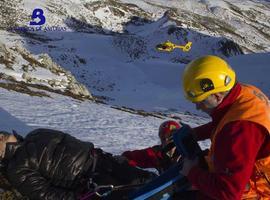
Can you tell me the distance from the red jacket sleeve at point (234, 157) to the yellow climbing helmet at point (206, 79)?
45 cm

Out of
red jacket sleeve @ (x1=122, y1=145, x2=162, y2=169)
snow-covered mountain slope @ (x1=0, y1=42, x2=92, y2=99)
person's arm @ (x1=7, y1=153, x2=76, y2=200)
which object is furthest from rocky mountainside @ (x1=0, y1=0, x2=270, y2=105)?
person's arm @ (x1=7, y1=153, x2=76, y2=200)

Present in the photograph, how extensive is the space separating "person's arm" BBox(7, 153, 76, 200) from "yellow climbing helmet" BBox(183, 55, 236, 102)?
2.43 m

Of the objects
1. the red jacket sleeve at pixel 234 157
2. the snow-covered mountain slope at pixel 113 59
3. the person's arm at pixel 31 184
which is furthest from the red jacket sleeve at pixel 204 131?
the snow-covered mountain slope at pixel 113 59

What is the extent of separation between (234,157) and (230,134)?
209 mm

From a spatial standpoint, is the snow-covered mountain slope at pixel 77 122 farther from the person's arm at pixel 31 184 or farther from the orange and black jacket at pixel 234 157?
the orange and black jacket at pixel 234 157

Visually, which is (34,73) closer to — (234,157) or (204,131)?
(204,131)

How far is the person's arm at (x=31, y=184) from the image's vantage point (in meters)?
6.24

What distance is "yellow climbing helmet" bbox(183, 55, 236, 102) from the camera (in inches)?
184

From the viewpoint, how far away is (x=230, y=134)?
434 centimetres

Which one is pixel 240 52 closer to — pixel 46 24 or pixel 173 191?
pixel 46 24

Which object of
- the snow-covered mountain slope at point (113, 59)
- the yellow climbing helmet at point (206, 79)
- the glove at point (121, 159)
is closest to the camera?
the yellow climbing helmet at point (206, 79)

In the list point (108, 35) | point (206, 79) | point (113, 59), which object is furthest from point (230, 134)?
point (108, 35)

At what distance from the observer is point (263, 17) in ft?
402

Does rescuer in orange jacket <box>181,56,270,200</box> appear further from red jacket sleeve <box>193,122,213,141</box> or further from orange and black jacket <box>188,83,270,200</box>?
red jacket sleeve <box>193,122,213,141</box>
